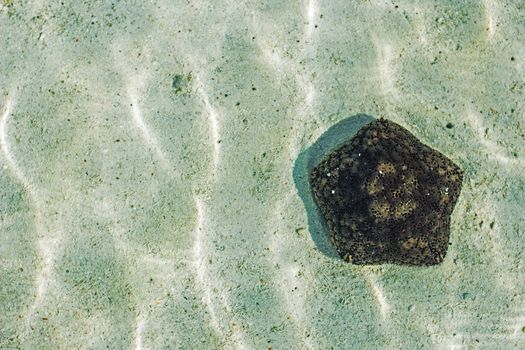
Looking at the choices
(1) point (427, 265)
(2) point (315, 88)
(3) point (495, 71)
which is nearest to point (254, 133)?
(2) point (315, 88)

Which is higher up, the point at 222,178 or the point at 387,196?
the point at 222,178

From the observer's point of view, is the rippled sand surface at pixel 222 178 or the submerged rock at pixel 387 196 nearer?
the submerged rock at pixel 387 196

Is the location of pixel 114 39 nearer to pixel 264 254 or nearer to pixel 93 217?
pixel 93 217

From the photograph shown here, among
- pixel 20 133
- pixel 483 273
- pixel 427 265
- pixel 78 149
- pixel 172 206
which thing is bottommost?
pixel 483 273

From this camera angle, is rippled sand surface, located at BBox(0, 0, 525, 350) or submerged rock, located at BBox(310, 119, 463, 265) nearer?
submerged rock, located at BBox(310, 119, 463, 265)
